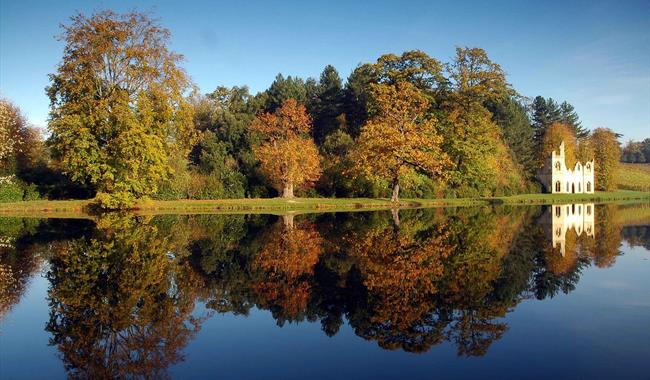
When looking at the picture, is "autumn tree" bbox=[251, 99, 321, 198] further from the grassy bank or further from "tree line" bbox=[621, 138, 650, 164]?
"tree line" bbox=[621, 138, 650, 164]

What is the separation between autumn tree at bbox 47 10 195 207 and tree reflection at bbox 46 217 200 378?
1750 cm

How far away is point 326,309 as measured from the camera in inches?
378

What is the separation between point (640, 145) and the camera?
156125 mm

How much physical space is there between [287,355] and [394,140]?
3481cm

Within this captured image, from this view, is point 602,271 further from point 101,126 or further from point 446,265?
point 101,126

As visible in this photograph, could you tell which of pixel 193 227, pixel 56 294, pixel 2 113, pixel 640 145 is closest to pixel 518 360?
pixel 56 294

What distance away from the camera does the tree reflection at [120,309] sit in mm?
7006

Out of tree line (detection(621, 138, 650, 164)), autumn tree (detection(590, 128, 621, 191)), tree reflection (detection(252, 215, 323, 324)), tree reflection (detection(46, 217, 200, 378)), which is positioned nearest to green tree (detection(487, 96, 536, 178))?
autumn tree (detection(590, 128, 621, 191))

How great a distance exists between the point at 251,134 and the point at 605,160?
6199cm

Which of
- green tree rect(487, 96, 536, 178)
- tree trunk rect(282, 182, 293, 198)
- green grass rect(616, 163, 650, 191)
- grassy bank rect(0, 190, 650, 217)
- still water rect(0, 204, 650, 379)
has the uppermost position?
green tree rect(487, 96, 536, 178)

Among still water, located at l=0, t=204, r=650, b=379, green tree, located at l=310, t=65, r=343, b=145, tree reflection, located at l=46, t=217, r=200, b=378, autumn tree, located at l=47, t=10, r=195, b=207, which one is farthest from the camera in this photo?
green tree, located at l=310, t=65, r=343, b=145

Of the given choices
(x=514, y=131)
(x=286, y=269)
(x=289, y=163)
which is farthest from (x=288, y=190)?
(x=514, y=131)

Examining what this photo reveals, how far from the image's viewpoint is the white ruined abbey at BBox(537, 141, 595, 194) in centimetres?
7444

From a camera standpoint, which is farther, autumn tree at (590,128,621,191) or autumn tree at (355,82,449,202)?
autumn tree at (590,128,621,191)
